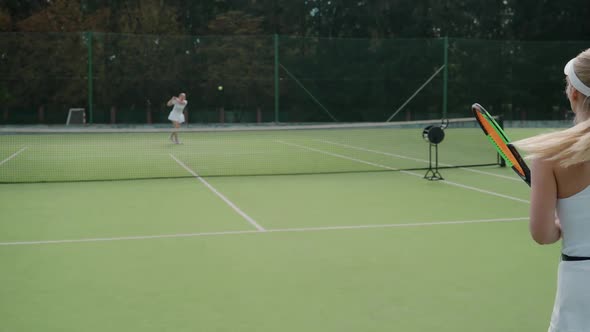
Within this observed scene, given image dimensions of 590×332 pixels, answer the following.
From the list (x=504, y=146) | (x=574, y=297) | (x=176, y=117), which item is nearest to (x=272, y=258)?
(x=504, y=146)

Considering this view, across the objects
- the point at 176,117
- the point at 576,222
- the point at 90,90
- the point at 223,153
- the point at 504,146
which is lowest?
the point at 223,153

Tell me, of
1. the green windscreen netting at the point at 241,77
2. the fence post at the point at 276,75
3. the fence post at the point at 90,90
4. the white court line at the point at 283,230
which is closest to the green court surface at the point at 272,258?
the white court line at the point at 283,230

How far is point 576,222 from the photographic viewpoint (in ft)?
6.03

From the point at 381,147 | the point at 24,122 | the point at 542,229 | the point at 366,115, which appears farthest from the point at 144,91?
the point at 542,229

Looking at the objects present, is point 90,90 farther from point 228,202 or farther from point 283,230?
point 283,230

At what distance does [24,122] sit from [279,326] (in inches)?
777

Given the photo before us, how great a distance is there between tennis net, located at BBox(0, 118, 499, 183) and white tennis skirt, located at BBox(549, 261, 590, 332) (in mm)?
9190

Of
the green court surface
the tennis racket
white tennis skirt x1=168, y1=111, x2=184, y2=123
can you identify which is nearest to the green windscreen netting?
white tennis skirt x1=168, y1=111, x2=184, y2=123

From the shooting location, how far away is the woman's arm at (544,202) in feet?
5.80

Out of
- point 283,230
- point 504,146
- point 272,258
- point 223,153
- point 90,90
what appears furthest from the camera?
point 90,90

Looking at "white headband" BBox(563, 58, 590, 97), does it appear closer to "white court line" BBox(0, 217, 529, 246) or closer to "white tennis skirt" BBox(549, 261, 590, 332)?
"white tennis skirt" BBox(549, 261, 590, 332)

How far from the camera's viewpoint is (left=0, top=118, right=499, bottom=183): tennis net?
1160 cm

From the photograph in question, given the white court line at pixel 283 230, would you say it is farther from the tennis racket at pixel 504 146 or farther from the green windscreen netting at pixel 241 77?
the green windscreen netting at pixel 241 77

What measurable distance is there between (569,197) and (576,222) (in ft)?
0.25
